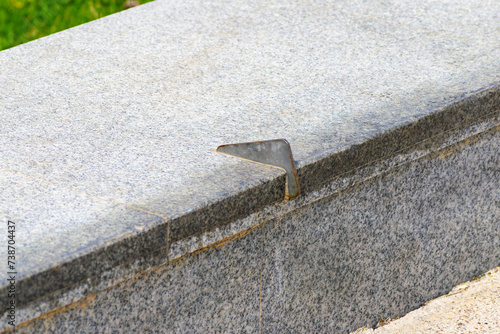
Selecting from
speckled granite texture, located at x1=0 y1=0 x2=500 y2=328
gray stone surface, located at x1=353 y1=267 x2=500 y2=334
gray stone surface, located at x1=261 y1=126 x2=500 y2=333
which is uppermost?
speckled granite texture, located at x1=0 y1=0 x2=500 y2=328

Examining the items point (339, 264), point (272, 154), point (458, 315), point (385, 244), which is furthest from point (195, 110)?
point (458, 315)

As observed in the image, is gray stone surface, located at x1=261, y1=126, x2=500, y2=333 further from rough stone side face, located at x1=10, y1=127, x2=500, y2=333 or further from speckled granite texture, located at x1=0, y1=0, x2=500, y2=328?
speckled granite texture, located at x1=0, y1=0, x2=500, y2=328

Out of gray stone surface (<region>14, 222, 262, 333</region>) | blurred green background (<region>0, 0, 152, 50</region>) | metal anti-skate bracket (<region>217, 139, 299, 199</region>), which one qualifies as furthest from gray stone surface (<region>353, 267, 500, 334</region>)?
blurred green background (<region>0, 0, 152, 50</region>)

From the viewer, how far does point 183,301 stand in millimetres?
2531

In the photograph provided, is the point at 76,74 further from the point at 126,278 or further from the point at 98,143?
the point at 126,278

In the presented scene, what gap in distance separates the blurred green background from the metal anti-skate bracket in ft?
12.1

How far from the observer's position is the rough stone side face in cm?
246

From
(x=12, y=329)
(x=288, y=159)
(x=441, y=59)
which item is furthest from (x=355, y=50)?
(x=12, y=329)

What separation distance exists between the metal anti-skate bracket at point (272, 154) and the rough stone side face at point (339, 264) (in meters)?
0.19

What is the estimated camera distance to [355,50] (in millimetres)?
3906

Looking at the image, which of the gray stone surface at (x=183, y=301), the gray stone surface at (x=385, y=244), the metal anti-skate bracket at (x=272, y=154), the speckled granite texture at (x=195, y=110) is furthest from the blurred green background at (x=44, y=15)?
the gray stone surface at (x=183, y=301)

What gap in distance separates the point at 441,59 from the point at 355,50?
1.60ft

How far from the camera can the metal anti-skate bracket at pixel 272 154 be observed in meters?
2.60

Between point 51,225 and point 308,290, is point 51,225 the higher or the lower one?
the higher one
